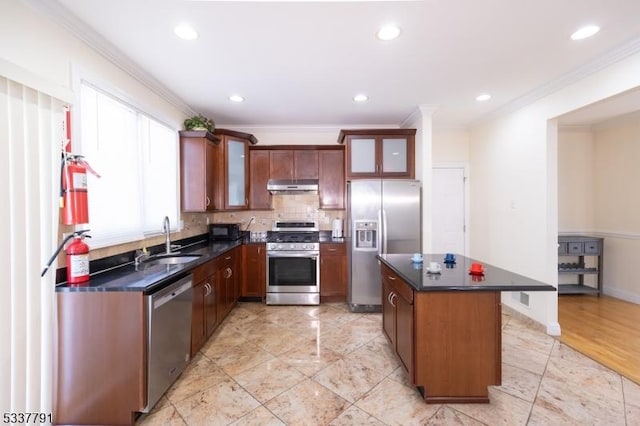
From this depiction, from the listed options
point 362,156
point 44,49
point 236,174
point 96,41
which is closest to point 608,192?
point 362,156

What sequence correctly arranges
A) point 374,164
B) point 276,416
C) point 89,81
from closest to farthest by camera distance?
1. point 276,416
2. point 89,81
3. point 374,164

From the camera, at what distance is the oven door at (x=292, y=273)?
154 inches

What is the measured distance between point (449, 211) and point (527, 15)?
300 cm

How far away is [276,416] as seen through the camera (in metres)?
1.84

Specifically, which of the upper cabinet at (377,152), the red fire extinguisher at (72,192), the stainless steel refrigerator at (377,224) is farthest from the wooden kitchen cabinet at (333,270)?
the red fire extinguisher at (72,192)

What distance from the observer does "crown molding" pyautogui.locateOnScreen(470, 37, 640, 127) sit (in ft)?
7.28

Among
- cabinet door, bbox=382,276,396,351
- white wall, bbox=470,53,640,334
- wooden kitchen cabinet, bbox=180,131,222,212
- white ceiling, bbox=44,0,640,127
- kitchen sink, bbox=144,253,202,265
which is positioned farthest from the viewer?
wooden kitchen cabinet, bbox=180,131,222,212

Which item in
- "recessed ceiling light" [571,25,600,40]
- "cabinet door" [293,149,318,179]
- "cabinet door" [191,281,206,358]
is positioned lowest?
"cabinet door" [191,281,206,358]

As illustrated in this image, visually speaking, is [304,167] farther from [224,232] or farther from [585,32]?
[585,32]

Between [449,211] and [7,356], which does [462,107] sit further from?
[7,356]

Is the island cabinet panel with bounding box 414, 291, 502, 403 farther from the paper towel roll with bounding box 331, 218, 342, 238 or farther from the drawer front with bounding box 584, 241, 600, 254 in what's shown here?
the drawer front with bounding box 584, 241, 600, 254

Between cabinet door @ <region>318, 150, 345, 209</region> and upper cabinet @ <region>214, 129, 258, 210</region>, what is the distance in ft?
3.68

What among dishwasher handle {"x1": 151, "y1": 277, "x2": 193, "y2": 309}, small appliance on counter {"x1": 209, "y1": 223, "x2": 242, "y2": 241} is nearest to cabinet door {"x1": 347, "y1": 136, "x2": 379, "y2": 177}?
small appliance on counter {"x1": 209, "y1": 223, "x2": 242, "y2": 241}

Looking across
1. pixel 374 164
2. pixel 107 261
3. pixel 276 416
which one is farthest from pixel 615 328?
pixel 107 261
